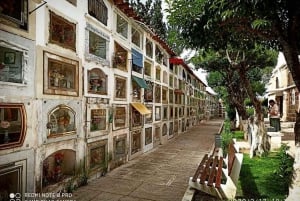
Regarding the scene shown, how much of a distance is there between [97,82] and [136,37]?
4.55m

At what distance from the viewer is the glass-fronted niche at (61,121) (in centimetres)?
591

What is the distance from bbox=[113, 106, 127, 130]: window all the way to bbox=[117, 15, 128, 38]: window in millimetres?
2911

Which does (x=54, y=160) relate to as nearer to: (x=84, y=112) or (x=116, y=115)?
(x=84, y=112)

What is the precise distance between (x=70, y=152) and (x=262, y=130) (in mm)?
7114

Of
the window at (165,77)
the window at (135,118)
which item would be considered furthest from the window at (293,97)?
the window at (135,118)

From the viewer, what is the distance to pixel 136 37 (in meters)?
11.9

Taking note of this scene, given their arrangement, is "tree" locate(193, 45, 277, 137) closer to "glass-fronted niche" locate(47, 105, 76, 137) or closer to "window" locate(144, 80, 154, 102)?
"window" locate(144, 80, 154, 102)

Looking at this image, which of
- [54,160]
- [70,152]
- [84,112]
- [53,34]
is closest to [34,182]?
[54,160]

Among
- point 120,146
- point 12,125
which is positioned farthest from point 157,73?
point 12,125

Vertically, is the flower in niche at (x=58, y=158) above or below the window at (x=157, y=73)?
below

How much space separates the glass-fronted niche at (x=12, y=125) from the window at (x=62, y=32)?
1823mm

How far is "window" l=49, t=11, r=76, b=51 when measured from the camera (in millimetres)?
5941

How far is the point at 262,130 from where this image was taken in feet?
32.6

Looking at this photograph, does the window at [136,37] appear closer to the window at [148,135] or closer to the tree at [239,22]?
the window at [148,135]
